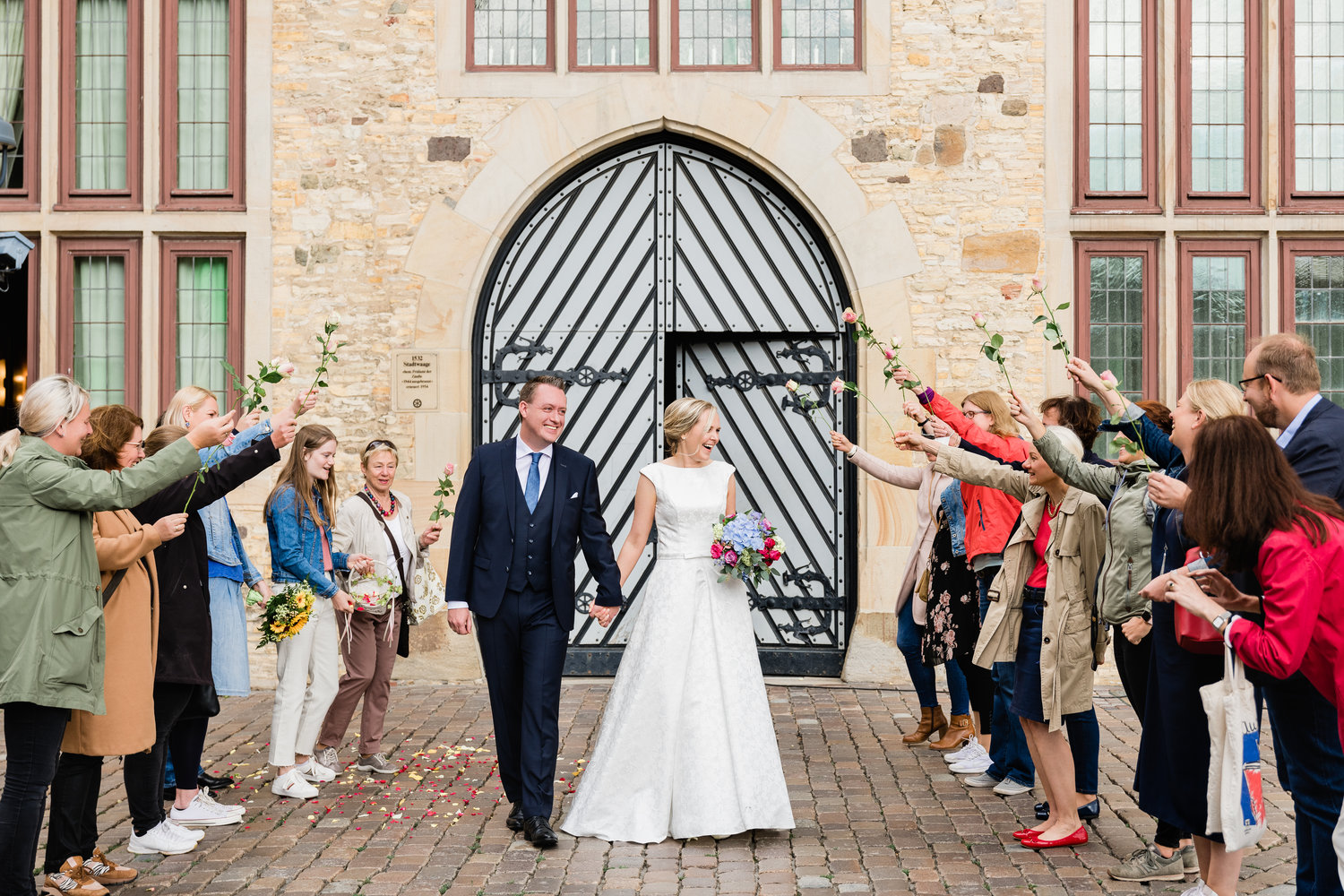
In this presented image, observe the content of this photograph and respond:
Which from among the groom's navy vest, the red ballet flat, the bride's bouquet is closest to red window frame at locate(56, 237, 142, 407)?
the groom's navy vest

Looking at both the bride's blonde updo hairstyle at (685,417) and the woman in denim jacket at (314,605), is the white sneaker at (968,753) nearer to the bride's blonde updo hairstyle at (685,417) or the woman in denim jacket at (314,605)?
the bride's blonde updo hairstyle at (685,417)

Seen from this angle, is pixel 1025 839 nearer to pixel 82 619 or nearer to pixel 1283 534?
pixel 1283 534

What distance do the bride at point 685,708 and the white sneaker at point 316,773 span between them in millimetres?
1417

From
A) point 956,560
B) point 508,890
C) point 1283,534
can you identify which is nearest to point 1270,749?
point 956,560

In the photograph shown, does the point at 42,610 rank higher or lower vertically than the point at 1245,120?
lower

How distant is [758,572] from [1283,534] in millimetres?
2376

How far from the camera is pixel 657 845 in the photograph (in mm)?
5418

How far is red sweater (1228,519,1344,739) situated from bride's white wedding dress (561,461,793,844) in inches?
92.0

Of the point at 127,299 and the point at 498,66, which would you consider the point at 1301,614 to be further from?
the point at 127,299

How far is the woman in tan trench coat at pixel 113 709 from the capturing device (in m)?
4.63

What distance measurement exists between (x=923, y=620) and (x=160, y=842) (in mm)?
3966

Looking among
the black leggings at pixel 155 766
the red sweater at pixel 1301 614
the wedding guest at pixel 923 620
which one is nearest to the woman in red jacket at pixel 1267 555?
the red sweater at pixel 1301 614

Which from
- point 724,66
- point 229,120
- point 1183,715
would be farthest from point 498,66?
point 1183,715

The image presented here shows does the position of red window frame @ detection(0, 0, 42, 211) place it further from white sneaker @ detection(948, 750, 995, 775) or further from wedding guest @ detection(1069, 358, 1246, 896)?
wedding guest @ detection(1069, 358, 1246, 896)
